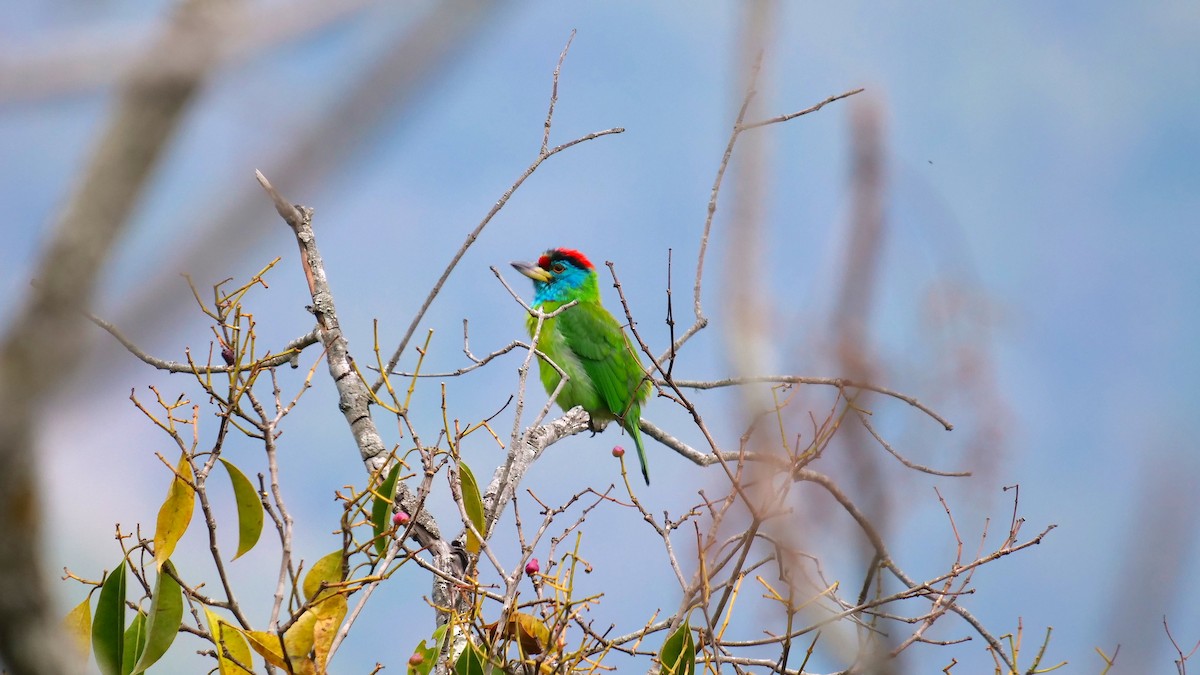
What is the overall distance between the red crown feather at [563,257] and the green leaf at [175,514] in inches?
199

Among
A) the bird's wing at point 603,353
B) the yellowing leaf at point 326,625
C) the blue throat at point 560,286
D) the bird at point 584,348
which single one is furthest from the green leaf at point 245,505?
the blue throat at point 560,286

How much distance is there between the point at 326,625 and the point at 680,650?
1063mm

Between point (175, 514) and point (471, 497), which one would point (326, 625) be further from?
point (471, 497)

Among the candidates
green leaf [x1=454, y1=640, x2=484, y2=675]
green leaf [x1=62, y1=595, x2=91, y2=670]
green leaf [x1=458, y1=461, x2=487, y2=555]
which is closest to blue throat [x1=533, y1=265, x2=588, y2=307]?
green leaf [x1=458, y1=461, x2=487, y2=555]

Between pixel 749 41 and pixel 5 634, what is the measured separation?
1.27 m

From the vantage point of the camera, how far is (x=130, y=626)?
327 cm

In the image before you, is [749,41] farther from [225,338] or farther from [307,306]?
[307,306]

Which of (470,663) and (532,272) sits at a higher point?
(532,272)

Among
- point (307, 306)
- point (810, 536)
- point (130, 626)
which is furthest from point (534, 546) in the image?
point (307, 306)

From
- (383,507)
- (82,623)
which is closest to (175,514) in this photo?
(82,623)

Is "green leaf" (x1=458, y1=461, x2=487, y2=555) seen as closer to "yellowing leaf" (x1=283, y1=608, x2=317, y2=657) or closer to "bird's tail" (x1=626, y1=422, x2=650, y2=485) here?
"yellowing leaf" (x1=283, y1=608, x2=317, y2=657)

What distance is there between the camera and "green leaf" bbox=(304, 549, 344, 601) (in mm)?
3113

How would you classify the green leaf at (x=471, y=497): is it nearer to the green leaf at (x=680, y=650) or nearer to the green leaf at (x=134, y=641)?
the green leaf at (x=680, y=650)

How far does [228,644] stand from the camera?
295 cm
